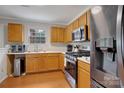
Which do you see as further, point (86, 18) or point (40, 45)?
point (40, 45)

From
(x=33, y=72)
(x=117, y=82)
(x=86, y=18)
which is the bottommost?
(x=33, y=72)

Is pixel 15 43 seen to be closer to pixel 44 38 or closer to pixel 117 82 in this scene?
pixel 44 38

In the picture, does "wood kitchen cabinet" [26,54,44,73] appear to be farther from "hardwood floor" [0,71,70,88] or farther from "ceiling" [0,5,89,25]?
"ceiling" [0,5,89,25]

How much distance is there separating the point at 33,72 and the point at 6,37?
1.85m

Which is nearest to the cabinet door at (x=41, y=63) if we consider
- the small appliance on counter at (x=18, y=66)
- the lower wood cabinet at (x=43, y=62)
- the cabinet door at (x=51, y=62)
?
the lower wood cabinet at (x=43, y=62)

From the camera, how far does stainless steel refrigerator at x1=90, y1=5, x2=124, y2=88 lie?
792 mm

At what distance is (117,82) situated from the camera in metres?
0.91

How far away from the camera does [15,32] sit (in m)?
4.52

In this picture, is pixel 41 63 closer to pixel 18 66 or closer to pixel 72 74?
pixel 18 66

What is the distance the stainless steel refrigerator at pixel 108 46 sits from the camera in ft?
2.60

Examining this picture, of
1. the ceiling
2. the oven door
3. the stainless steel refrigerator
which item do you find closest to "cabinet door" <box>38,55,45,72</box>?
the ceiling

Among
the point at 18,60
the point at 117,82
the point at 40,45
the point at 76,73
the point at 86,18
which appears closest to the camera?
the point at 117,82

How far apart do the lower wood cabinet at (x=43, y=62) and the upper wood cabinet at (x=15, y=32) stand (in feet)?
2.72
